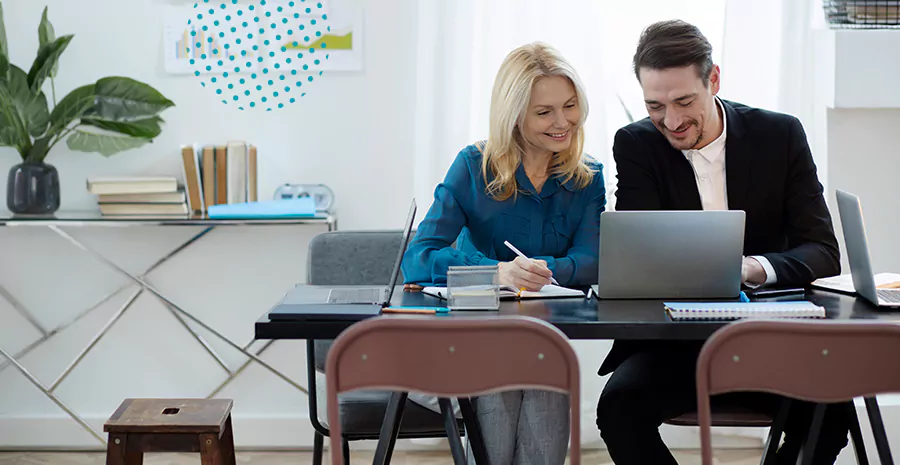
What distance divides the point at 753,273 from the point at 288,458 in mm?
1872

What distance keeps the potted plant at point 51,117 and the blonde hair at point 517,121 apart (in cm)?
127

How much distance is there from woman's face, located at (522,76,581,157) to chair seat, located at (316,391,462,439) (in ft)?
2.42

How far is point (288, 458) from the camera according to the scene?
334 cm

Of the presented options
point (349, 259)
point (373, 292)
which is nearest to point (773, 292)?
point (373, 292)

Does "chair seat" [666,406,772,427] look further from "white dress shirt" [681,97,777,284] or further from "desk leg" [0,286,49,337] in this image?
"desk leg" [0,286,49,337]

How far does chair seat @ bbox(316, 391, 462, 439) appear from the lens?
2.25 meters

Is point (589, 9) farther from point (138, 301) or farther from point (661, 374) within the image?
point (138, 301)

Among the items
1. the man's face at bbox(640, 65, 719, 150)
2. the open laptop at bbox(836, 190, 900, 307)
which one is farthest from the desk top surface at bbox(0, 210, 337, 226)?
the open laptop at bbox(836, 190, 900, 307)

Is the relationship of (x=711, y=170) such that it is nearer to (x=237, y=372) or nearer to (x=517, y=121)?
(x=517, y=121)

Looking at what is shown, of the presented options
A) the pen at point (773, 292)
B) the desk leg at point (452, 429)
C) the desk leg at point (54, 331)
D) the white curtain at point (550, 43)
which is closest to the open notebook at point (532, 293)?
the desk leg at point (452, 429)

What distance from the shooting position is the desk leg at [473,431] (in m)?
1.88

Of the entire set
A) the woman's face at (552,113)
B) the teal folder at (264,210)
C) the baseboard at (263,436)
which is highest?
the woman's face at (552,113)

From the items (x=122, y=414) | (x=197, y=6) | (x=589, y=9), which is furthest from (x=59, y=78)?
(x=589, y=9)

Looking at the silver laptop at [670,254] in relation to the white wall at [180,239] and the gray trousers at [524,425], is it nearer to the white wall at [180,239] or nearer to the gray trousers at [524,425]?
the gray trousers at [524,425]
